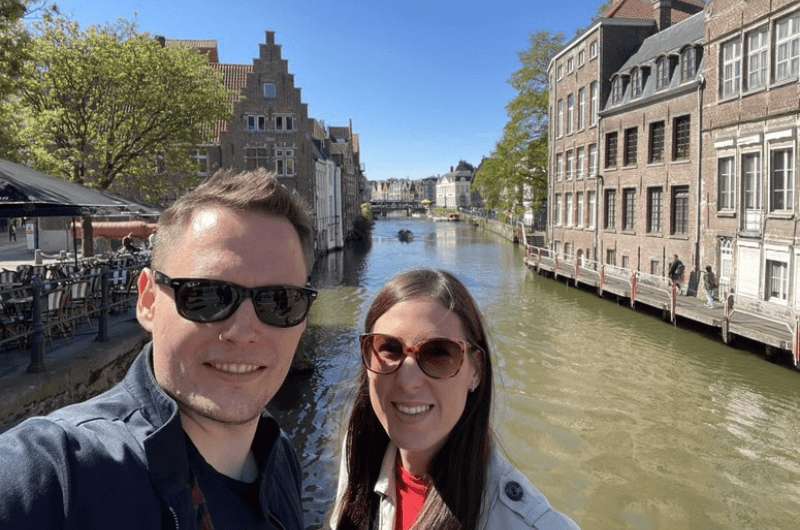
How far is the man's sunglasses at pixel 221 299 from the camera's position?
4.80 feet

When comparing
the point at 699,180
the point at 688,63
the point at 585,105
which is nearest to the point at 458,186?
the point at 585,105

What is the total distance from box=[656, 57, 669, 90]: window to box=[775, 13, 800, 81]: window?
748cm

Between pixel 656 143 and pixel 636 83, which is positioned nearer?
pixel 656 143

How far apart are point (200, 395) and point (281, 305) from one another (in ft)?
0.99

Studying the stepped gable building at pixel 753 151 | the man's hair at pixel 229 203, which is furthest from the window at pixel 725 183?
the man's hair at pixel 229 203

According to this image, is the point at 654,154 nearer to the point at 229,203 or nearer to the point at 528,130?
the point at 528,130

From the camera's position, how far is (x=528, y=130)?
4109 cm

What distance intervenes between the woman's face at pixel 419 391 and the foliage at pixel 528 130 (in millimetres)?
39957

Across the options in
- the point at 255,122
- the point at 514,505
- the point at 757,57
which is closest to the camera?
the point at 514,505

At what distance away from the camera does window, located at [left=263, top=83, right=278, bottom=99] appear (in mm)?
36500

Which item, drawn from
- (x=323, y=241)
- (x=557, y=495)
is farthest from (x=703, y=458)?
(x=323, y=241)

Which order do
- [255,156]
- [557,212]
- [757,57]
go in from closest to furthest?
[757,57] < [557,212] < [255,156]

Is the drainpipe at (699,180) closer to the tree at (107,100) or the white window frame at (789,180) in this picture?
the white window frame at (789,180)

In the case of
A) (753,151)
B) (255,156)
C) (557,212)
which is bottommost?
(557,212)
